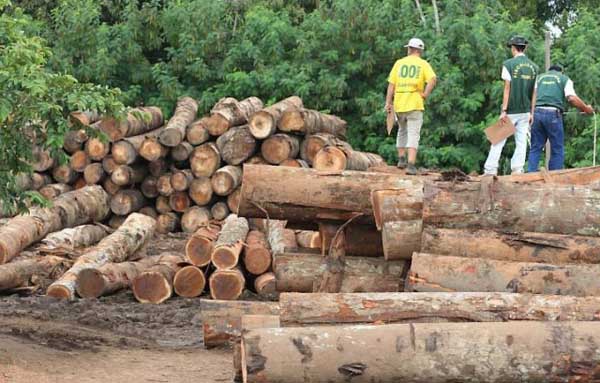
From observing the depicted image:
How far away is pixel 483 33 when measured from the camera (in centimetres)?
2178

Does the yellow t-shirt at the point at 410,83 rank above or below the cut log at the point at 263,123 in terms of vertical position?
above

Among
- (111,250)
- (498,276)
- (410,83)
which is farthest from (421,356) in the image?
(111,250)

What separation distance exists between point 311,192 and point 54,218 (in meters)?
7.77

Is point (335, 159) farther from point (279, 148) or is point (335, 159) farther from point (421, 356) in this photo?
point (421, 356)

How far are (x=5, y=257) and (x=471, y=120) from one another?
10.4m

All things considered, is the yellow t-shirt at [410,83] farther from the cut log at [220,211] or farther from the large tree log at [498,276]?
the large tree log at [498,276]

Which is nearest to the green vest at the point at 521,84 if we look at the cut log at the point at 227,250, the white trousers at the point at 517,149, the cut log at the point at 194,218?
the white trousers at the point at 517,149

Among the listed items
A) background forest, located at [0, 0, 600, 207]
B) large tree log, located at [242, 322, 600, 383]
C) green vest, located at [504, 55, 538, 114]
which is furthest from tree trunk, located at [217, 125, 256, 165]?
large tree log, located at [242, 322, 600, 383]

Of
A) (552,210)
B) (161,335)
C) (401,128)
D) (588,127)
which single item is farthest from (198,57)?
(552,210)

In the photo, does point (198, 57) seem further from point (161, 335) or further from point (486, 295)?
point (486, 295)

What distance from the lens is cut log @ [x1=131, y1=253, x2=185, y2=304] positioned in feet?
45.4

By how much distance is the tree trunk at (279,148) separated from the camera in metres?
17.1

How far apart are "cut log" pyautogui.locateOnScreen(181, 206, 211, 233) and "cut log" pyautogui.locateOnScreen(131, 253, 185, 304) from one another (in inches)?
153

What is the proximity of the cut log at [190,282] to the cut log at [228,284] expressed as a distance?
8.8 inches
